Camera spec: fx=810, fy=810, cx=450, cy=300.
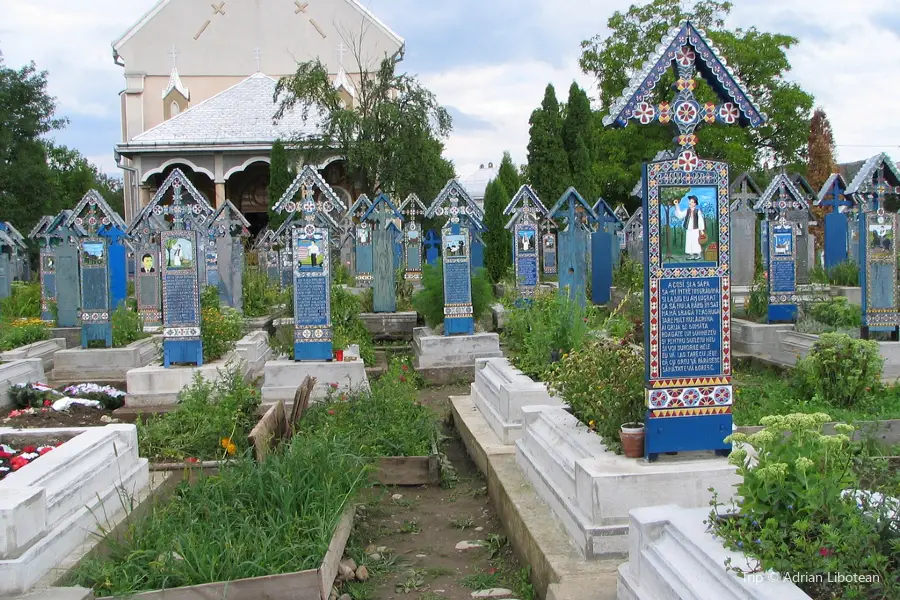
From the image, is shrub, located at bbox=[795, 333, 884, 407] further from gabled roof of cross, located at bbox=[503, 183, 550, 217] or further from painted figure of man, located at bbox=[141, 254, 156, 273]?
painted figure of man, located at bbox=[141, 254, 156, 273]

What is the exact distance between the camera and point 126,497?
5.39 m

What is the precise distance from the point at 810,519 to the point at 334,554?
2744 millimetres

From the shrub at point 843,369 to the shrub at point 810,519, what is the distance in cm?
455

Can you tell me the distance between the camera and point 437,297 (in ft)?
42.7

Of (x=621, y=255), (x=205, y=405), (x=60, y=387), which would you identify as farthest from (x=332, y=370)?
(x=621, y=255)

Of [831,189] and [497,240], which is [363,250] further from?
[831,189]

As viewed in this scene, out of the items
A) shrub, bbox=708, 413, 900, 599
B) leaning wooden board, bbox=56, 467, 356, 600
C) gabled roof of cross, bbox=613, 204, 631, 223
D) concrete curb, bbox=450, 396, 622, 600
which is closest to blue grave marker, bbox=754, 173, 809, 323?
concrete curb, bbox=450, 396, 622, 600

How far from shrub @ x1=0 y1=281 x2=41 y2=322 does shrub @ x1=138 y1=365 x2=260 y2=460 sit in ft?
31.1

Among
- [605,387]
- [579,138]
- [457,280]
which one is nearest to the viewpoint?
[605,387]

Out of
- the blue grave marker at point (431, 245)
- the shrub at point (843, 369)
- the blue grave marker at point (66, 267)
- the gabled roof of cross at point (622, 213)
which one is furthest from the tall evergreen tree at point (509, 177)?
the shrub at point (843, 369)

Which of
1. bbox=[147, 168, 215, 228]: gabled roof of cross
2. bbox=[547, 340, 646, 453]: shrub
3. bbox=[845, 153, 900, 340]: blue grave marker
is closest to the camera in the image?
bbox=[547, 340, 646, 453]: shrub

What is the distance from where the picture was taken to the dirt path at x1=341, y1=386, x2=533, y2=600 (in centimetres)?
504

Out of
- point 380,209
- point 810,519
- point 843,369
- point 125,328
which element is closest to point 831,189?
point 843,369

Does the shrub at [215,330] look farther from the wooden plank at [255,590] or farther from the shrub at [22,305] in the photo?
the wooden plank at [255,590]
